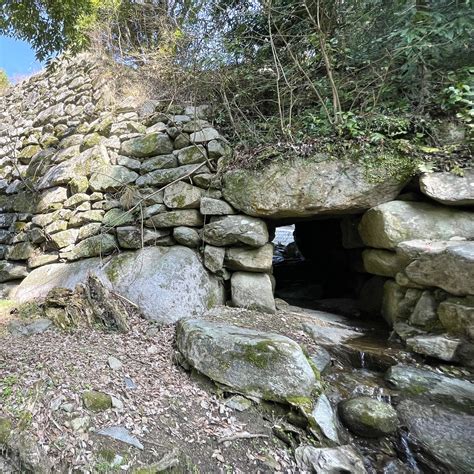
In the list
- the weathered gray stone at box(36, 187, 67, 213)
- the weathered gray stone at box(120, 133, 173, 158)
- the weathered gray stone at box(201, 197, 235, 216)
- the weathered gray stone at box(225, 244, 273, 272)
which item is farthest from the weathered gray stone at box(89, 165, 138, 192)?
the weathered gray stone at box(225, 244, 273, 272)

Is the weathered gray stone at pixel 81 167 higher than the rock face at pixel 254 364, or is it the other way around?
the weathered gray stone at pixel 81 167

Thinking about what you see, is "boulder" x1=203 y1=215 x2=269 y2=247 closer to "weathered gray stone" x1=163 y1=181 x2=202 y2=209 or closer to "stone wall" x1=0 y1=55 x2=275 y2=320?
"stone wall" x1=0 y1=55 x2=275 y2=320

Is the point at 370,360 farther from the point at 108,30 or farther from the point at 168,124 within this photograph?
the point at 108,30

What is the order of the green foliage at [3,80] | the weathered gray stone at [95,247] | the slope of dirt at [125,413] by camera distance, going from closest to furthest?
the slope of dirt at [125,413]
the weathered gray stone at [95,247]
the green foliage at [3,80]

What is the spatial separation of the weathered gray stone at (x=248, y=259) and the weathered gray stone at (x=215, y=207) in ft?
1.64

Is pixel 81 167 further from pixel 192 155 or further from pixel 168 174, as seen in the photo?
pixel 192 155

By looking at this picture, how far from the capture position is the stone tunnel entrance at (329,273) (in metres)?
4.85

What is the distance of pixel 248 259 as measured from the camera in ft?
12.8

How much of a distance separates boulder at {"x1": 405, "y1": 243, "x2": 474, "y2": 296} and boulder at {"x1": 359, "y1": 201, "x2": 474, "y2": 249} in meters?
0.35

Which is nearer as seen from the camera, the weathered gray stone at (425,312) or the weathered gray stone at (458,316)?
the weathered gray stone at (458,316)

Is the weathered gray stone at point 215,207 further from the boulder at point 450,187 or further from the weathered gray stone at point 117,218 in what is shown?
the boulder at point 450,187

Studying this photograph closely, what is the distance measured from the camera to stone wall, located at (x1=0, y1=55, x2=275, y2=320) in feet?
12.7

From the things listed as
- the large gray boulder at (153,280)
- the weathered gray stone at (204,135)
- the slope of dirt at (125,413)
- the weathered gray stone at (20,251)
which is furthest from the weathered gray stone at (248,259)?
the weathered gray stone at (20,251)

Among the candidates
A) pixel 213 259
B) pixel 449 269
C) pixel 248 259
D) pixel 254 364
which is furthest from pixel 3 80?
pixel 449 269
